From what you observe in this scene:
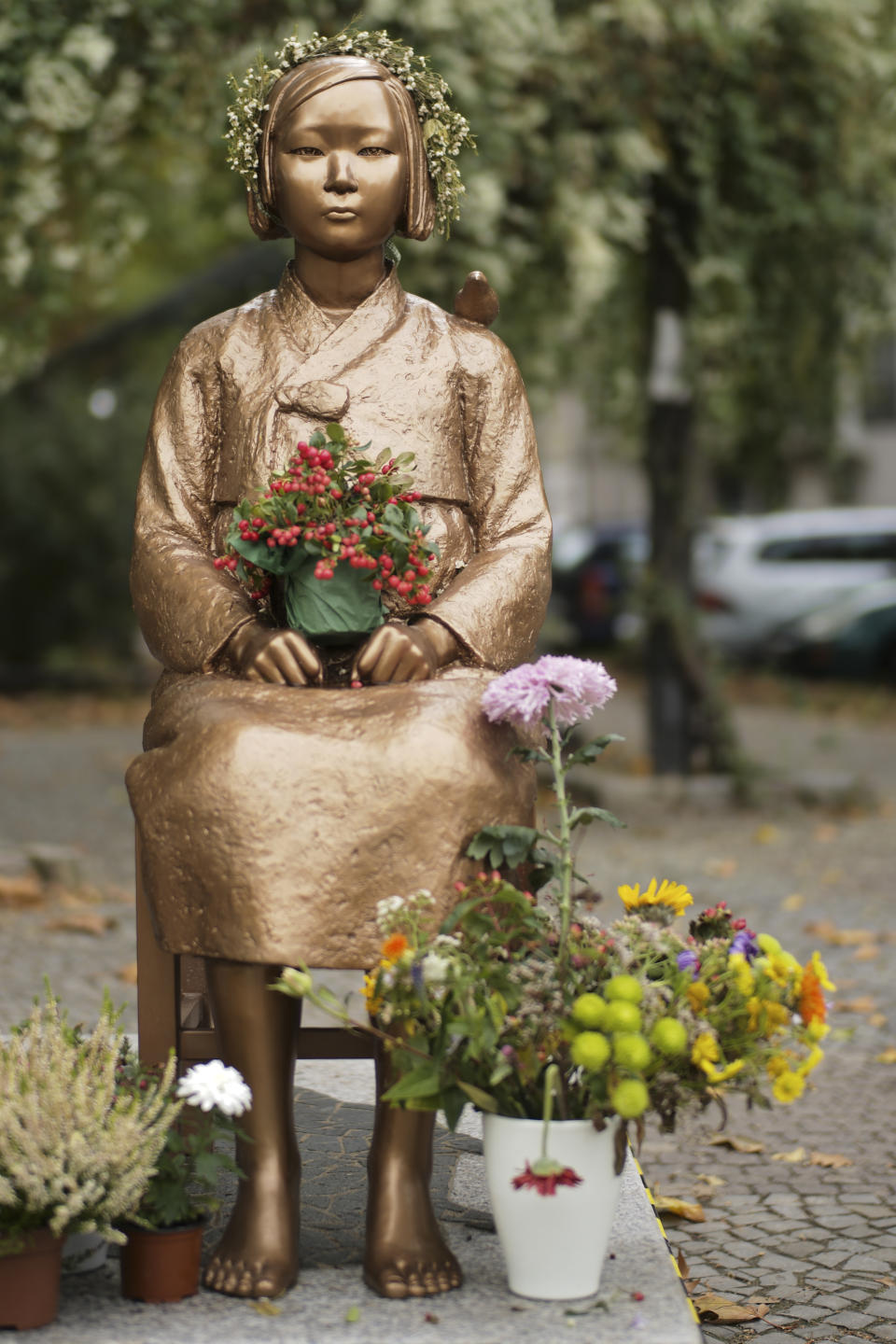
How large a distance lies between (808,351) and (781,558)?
848 cm

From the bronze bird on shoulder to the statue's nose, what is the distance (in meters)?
0.36

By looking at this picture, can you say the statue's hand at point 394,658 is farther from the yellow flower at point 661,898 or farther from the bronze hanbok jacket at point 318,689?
the yellow flower at point 661,898

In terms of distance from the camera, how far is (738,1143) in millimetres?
4500

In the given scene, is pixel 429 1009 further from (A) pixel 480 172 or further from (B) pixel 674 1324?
(A) pixel 480 172

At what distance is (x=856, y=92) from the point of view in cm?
809

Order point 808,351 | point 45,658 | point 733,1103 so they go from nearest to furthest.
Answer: point 733,1103
point 808,351
point 45,658

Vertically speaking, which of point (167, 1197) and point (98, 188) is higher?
point (98, 188)

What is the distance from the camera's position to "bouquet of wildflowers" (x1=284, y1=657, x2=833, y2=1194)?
8.45ft

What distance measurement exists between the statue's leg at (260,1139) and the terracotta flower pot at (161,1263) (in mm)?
58

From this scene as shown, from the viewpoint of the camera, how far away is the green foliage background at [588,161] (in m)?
6.95

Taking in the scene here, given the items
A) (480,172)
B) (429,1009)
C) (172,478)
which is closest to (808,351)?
(480,172)

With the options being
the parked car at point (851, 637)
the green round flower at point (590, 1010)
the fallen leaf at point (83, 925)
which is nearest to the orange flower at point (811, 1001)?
the green round flower at point (590, 1010)

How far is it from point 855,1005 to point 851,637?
1105 centimetres

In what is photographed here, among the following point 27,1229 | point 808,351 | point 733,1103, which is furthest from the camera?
point 808,351
